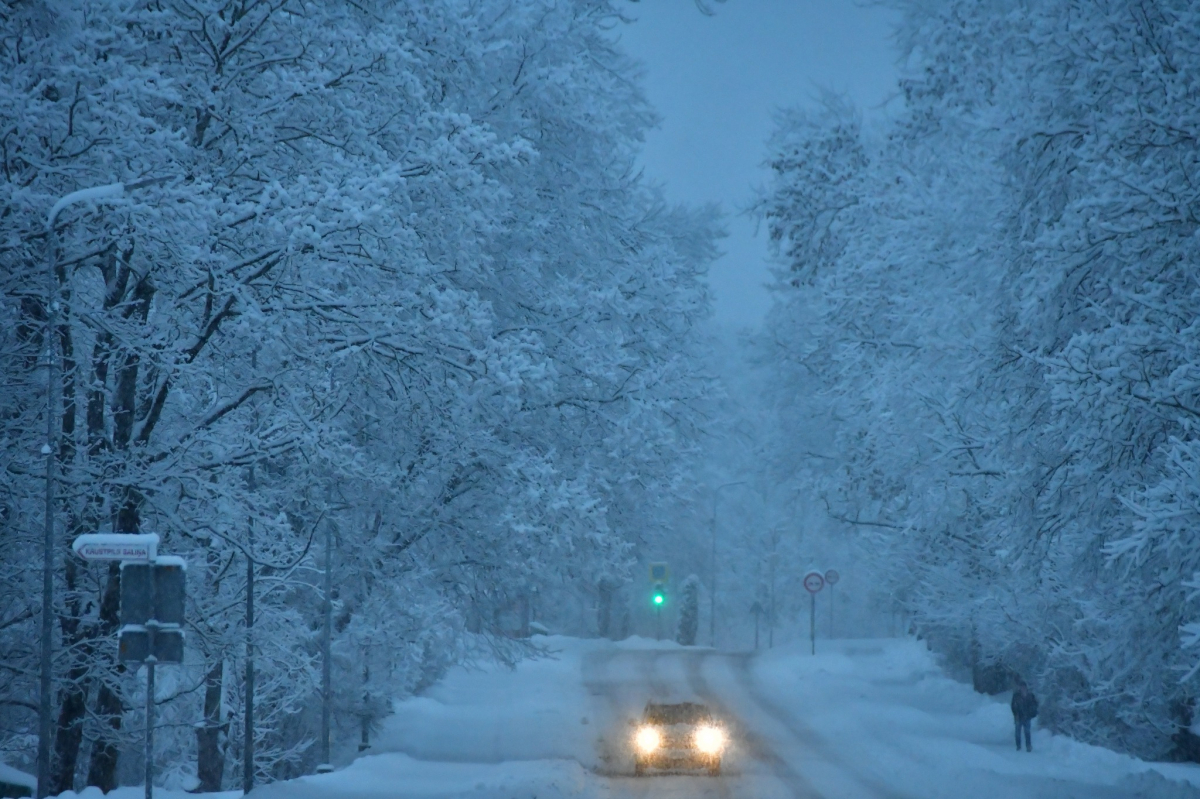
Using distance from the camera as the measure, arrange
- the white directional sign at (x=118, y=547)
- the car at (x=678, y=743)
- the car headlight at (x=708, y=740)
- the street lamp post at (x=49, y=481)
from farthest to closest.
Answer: the car headlight at (x=708, y=740), the car at (x=678, y=743), the street lamp post at (x=49, y=481), the white directional sign at (x=118, y=547)

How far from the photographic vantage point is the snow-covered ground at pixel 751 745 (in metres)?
17.7

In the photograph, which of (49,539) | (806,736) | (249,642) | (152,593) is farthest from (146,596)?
(806,736)

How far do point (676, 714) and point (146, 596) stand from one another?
12.6 metres

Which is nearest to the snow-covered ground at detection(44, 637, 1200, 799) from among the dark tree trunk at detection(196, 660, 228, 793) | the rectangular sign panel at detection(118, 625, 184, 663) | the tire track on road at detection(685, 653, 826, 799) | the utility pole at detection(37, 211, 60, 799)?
the tire track on road at detection(685, 653, 826, 799)

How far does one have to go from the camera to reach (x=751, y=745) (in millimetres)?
23922

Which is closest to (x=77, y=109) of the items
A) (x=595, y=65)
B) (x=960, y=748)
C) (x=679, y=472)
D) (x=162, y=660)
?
(x=162, y=660)

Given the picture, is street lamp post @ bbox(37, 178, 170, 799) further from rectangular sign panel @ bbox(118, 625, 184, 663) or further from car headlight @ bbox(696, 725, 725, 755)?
car headlight @ bbox(696, 725, 725, 755)

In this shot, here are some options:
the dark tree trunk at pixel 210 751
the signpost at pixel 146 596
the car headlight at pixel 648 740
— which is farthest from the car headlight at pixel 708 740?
the signpost at pixel 146 596

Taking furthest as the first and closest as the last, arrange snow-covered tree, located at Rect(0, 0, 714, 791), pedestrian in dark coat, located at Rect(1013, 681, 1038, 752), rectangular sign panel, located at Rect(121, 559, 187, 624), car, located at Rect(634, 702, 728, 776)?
pedestrian in dark coat, located at Rect(1013, 681, 1038, 752)
car, located at Rect(634, 702, 728, 776)
snow-covered tree, located at Rect(0, 0, 714, 791)
rectangular sign panel, located at Rect(121, 559, 187, 624)

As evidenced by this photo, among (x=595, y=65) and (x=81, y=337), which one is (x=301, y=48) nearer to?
(x=81, y=337)

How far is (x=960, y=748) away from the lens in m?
22.4

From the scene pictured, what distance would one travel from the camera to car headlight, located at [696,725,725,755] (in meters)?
20.6

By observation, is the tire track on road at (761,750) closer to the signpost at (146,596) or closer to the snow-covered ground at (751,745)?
the snow-covered ground at (751,745)

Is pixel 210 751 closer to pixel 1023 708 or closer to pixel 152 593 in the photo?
pixel 152 593
